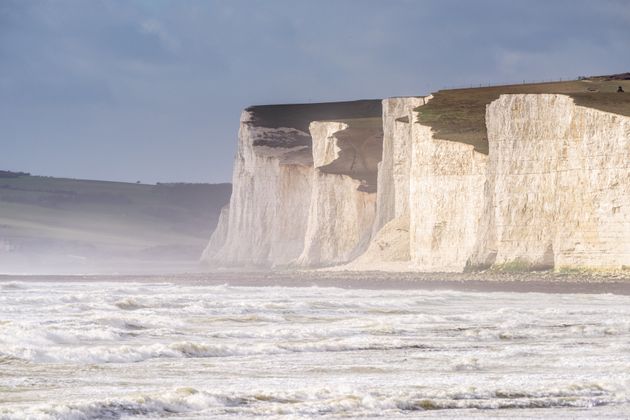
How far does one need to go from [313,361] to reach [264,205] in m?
75.0

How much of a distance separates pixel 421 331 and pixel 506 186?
90.0 feet

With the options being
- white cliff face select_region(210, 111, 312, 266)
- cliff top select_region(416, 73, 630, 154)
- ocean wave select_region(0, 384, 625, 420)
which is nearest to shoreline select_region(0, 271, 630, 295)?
cliff top select_region(416, 73, 630, 154)

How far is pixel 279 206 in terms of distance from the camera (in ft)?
296

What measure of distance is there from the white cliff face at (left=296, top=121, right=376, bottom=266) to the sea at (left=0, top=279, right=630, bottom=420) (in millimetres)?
47852

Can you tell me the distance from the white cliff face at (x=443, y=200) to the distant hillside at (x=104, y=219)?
2987 inches

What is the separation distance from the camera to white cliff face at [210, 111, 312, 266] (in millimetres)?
89125

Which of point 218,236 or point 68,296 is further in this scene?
point 218,236

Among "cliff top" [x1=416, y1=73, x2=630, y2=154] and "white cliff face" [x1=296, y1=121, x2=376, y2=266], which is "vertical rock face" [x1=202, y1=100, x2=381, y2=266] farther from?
"cliff top" [x1=416, y1=73, x2=630, y2=154]

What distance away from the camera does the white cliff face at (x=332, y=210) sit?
79062 mm

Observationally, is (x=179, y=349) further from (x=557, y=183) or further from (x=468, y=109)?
(x=468, y=109)

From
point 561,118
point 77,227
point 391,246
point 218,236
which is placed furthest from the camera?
point 77,227

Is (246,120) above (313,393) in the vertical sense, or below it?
above

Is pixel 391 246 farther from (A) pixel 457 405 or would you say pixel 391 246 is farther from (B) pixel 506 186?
(A) pixel 457 405

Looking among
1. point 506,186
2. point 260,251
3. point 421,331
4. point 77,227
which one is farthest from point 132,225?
point 421,331
